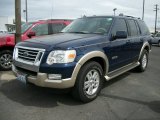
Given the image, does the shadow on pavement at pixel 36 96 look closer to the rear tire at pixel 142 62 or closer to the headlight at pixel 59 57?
the headlight at pixel 59 57

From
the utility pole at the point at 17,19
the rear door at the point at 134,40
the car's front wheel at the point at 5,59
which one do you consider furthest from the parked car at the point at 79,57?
the car's front wheel at the point at 5,59

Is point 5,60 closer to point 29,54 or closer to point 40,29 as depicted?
point 40,29

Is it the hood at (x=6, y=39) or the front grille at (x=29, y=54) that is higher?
the hood at (x=6, y=39)

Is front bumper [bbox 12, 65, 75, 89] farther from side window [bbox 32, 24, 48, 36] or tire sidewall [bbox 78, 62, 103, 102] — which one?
side window [bbox 32, 24, 48, 36]

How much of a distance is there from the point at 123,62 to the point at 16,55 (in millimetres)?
2822

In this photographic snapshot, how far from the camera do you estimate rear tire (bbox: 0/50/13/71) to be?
25.5 feet

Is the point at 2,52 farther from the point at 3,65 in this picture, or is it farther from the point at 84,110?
the point at 84,110

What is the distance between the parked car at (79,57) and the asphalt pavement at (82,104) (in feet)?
1.13

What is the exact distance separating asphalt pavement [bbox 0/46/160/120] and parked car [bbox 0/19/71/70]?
1.57 metres

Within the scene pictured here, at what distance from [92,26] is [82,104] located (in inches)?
83.3

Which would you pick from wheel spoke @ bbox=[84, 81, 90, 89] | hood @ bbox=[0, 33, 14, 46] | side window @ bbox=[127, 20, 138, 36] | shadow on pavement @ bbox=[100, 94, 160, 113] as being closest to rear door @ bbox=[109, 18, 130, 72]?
side window @ bbox=[127, 20, 138, 36]

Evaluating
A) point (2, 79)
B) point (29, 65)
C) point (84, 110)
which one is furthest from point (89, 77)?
point (2, 79)

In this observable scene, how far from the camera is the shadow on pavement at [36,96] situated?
4799mm

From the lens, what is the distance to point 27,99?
5.07 metres
